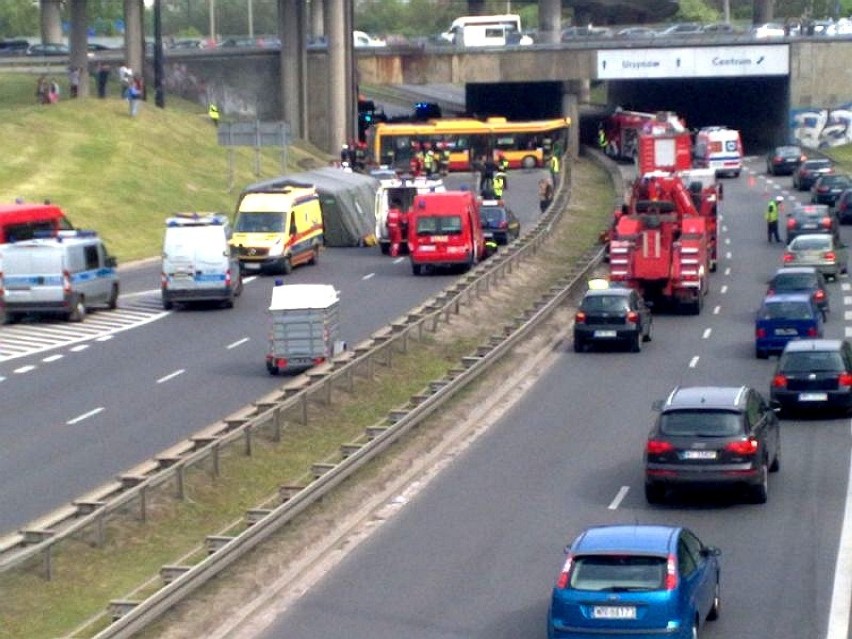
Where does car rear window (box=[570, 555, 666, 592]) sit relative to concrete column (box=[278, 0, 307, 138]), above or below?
below

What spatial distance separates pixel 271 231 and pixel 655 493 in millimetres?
30531

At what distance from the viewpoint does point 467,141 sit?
305ft

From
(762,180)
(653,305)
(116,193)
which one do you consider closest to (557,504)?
(653,305)

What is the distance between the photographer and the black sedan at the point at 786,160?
8931cm

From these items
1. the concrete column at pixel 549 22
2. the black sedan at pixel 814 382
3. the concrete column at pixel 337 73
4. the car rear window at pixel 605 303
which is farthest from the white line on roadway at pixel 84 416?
the concrete column at pixel 549 22

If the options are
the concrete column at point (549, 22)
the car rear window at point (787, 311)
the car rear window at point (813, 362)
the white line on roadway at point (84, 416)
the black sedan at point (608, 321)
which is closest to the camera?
the white line on roadway at point (84, 416)

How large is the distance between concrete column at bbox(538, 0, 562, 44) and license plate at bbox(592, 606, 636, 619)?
88456 mm

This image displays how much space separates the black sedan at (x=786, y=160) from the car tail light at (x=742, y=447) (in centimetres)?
6416

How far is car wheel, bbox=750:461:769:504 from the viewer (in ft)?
85.9

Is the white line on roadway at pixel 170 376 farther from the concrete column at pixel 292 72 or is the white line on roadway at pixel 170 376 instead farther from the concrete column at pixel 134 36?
the concrete column at pixel 292 72

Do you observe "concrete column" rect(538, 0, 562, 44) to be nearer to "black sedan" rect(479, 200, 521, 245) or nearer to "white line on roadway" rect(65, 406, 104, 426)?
"black sedan" rect(479, 200, 521, 245)

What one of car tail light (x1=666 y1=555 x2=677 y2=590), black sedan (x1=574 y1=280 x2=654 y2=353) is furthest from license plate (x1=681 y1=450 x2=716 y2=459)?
black sedan (x1=574 y1=280 x2=654 y2=353)

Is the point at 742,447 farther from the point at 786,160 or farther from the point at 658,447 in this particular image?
the point at 786,160

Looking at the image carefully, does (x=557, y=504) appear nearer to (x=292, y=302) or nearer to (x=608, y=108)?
(x=292, y=302)
